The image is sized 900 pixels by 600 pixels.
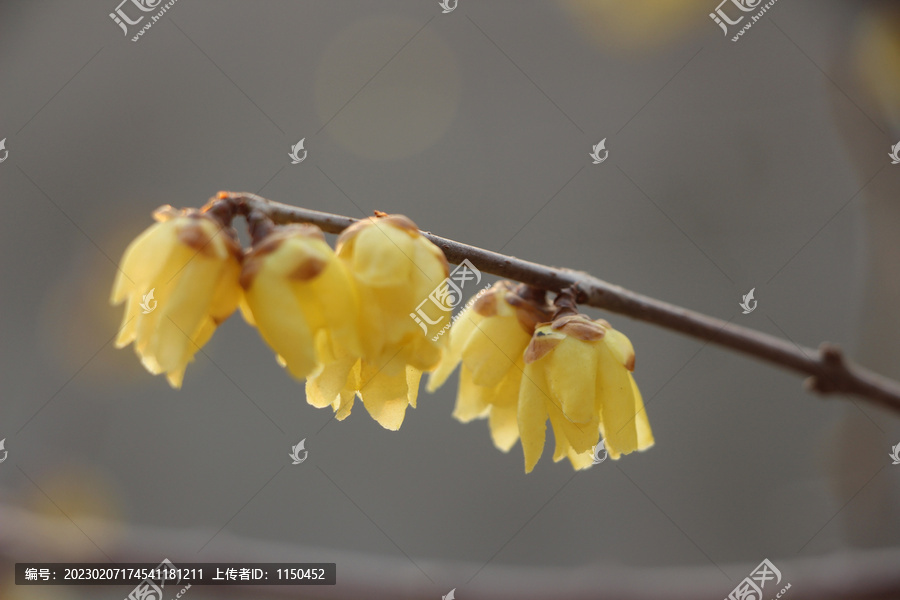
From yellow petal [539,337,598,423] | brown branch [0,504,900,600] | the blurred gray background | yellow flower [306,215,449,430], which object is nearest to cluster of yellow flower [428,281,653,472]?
yellow petal [539,337,598,423]

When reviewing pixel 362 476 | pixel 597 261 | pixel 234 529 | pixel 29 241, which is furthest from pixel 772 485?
pixel 29 241

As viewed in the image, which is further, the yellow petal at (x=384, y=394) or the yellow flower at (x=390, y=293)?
the yellow petal at (x=384, y=394)

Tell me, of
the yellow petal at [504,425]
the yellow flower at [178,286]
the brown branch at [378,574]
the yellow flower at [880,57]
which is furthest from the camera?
the brown branch at [378,574]

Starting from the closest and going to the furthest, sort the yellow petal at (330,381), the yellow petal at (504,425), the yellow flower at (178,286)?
the yellow flower at (178,286) → the yellow petal at (330,381) → the yellow petal at (504,425)

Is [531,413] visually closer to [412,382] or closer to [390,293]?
[412,382]

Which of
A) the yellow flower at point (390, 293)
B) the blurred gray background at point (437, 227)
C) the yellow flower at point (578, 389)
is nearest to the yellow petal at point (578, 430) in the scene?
the yellow flower at point (578, 389)

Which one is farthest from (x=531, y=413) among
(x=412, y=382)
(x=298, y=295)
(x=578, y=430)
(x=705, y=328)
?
(x=298, y=295)

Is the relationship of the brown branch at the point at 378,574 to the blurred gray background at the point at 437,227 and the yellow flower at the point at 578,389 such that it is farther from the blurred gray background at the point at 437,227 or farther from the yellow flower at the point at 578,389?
the blurred gray background at the point at 437,227
